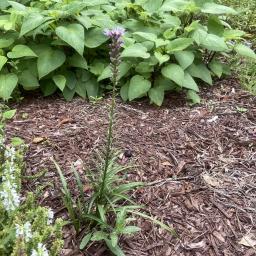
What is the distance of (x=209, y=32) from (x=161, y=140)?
5.36ft

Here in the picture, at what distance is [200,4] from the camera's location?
4.62m

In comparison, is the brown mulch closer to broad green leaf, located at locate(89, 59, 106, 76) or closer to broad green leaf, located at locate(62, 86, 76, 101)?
broad green leaf, located at locate(62, 86, 76, 101)

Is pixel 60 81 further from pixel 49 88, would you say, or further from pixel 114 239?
pixel 114 239

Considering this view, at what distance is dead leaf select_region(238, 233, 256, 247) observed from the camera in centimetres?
274

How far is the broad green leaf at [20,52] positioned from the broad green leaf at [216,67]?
1.73 m

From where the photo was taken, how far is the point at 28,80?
408 centimetres

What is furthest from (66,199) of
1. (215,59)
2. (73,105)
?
(215,59)

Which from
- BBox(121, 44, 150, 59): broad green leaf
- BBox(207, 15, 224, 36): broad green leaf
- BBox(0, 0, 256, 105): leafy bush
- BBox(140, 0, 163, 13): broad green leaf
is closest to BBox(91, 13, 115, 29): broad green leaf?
BBox(0, 0, 256, 105): leafy bush

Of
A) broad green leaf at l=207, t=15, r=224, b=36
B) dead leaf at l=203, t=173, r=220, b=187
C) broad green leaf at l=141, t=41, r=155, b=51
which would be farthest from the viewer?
broad green leaf at l=207, t=15, r=224, b=36

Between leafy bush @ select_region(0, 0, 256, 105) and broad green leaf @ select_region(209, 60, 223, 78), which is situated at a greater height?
leafy bush @ select_region(0, 0, 256, 105)

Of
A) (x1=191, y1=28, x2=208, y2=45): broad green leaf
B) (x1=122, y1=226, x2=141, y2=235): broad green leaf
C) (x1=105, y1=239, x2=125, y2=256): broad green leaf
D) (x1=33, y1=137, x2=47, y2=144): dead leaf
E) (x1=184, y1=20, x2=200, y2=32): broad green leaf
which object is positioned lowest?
(x1=33, y1=137, x2=47, y2=144): dead leaf

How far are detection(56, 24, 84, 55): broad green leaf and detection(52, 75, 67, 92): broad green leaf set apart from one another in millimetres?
342

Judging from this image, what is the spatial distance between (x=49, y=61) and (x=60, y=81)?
211mm

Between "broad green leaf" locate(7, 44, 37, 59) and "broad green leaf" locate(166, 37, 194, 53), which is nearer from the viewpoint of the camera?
"broad green leaf" locate(7, 44, 37, 59)
